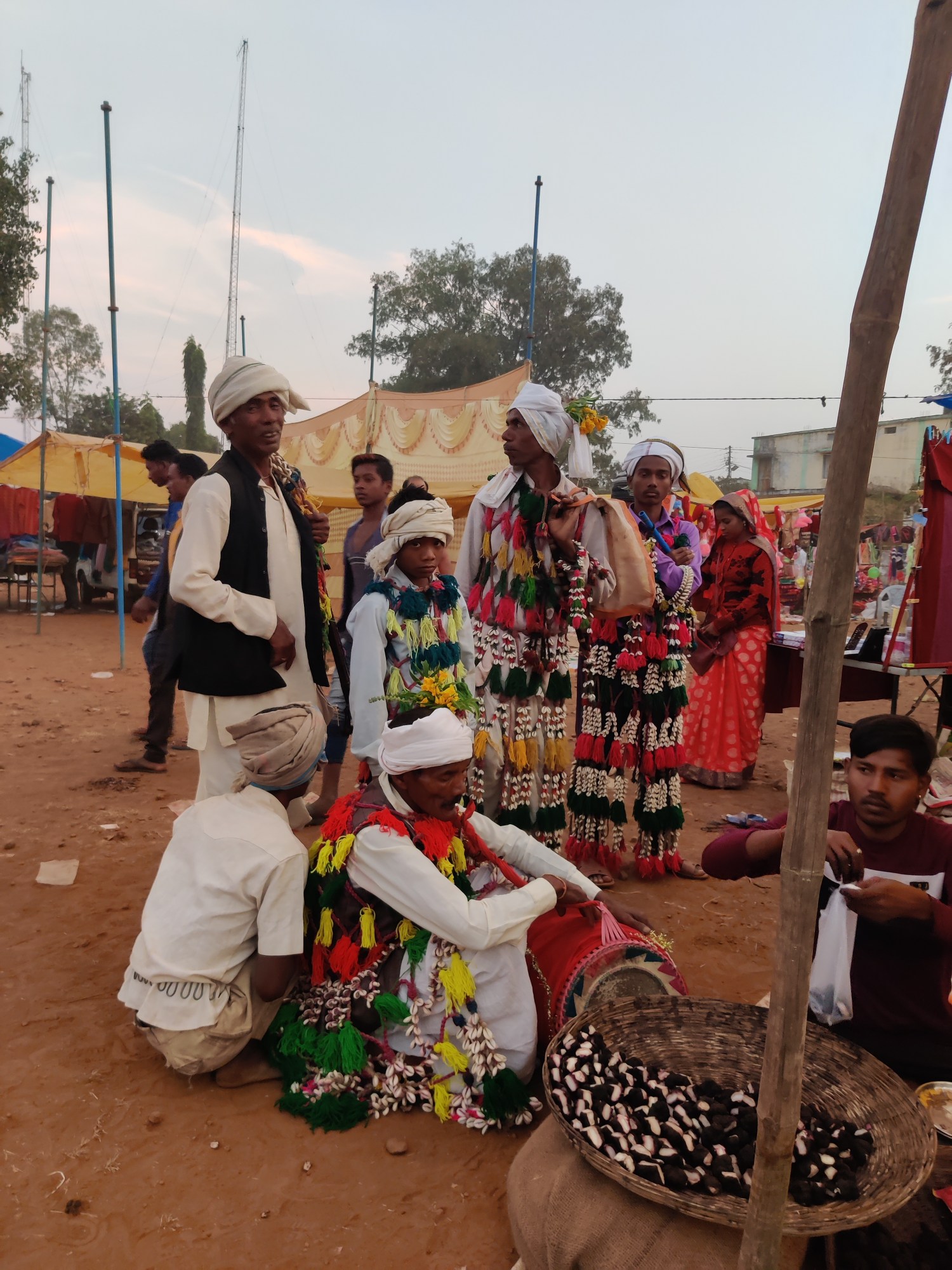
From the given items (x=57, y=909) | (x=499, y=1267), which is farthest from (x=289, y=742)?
(x=57, y=909)

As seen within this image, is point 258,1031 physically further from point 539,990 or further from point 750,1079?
point 750,1079

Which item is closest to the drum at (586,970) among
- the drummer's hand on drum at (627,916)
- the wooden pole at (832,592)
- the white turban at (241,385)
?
the drummer's hand on drum at (627,916)

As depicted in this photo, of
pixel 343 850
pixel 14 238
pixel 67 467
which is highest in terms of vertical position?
pixel 14 238

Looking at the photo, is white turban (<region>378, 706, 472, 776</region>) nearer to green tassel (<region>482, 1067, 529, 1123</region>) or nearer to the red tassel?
the red tassel

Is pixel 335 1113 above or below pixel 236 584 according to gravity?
below

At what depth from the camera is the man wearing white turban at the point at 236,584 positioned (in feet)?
9.86

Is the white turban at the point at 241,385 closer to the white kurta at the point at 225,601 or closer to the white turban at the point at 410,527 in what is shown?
the white kurta at the point at 225,601

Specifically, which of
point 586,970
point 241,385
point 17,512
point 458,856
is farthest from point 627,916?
point 17,512

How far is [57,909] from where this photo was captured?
3.86m

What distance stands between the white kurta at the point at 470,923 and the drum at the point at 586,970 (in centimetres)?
11

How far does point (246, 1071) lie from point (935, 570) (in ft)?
17.1

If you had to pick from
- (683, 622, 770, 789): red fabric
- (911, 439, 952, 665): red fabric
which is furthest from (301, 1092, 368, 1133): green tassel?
(911, 439, 952, 665): red fabric

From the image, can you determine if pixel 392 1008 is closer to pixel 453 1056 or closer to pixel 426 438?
pixel 453 1056

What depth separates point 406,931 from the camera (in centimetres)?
266
